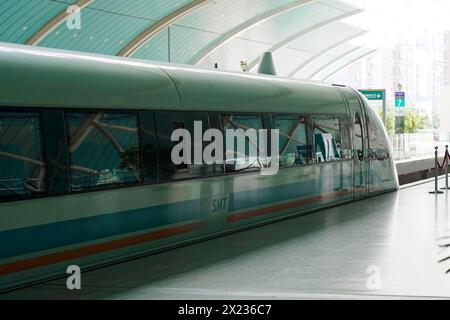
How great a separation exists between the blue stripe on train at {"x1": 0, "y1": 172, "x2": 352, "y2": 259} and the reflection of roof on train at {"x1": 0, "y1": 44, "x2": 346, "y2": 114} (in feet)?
4.24

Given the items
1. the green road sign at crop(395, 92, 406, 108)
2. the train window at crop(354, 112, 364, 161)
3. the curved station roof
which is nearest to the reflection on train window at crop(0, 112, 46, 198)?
the train window at crop(354, 112, 364, 161)

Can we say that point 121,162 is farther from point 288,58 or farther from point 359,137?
point 288,58

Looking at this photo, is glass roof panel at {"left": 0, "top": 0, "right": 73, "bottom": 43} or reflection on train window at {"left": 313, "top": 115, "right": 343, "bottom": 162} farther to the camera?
glass roof panel at {"left": 0, "top": 0, "right": 73, "bottom": 43}

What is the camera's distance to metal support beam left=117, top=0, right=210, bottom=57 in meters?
27.4

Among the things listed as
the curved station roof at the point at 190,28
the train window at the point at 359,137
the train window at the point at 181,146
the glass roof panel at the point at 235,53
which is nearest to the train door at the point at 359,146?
the train window at the point at 359,137

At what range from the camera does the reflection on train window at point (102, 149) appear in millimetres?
8008

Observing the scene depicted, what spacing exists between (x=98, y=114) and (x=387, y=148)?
33.3 feet

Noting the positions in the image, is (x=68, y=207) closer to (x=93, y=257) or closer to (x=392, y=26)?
(x=93, y=257)

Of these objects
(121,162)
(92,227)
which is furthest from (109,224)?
(121,162)

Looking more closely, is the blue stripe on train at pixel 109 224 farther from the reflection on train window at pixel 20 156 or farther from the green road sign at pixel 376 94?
the green road sign at pixel 376 94

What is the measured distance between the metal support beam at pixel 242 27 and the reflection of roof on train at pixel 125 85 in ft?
62.9

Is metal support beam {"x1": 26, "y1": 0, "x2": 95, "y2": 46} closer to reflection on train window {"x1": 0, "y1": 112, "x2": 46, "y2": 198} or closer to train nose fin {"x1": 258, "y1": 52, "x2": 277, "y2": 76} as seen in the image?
train nose fin {"x1": 258, "y1": 52, "x2": 277, "y2": 76}

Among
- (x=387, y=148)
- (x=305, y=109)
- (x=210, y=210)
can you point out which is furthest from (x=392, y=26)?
(x=210, y=210)
